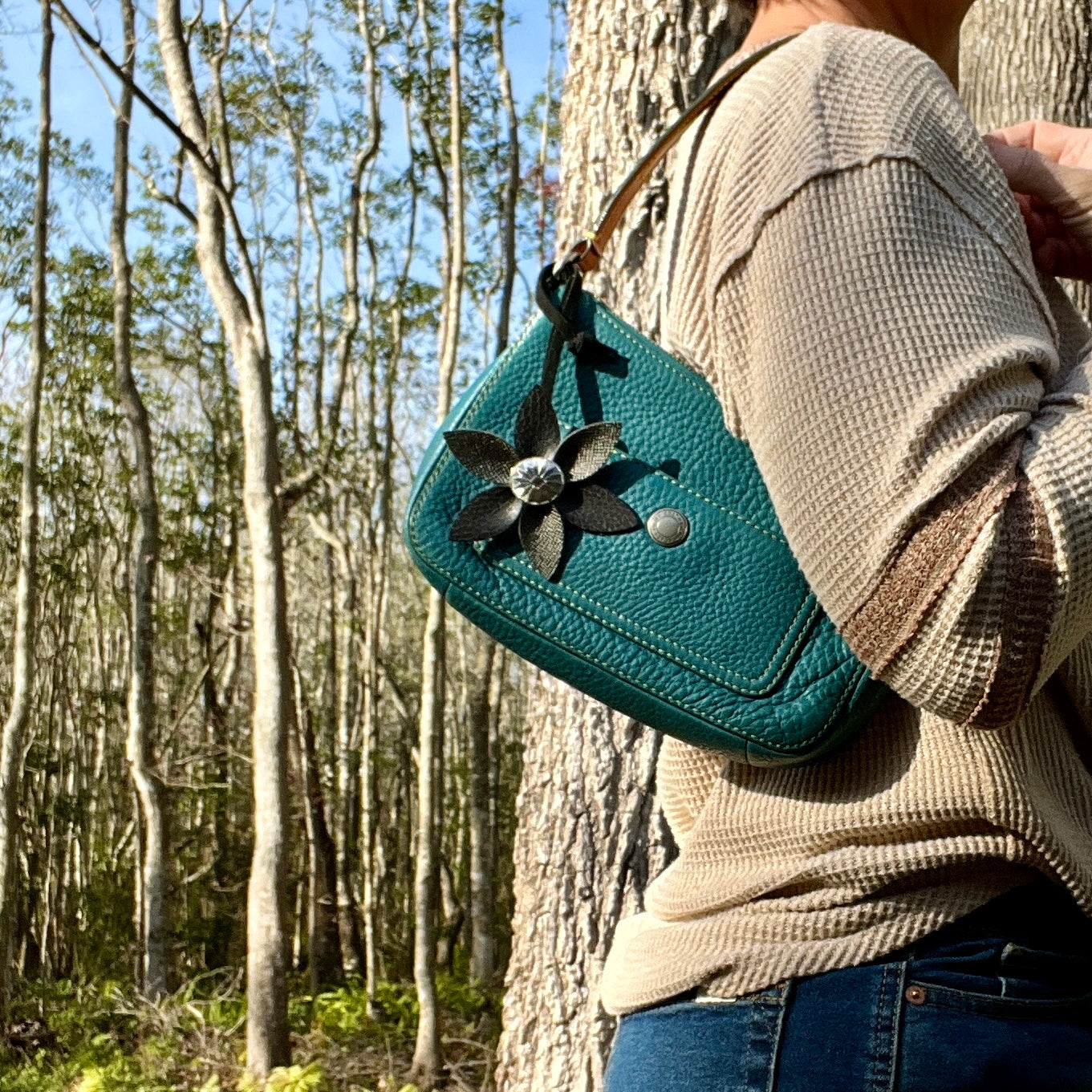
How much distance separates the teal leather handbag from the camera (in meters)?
0.87

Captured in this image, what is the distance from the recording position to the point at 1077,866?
31.2 inches

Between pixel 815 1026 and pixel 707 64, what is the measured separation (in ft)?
8.82

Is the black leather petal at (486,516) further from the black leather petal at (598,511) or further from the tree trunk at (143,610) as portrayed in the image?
the tree trunk at (143,610)

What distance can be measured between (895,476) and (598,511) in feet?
0.75

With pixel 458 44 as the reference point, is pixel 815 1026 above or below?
below

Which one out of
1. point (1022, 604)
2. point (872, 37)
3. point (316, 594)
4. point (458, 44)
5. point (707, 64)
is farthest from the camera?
point (316, 594)

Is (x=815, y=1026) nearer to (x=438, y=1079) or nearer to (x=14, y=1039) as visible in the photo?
(x=438, y=1079)

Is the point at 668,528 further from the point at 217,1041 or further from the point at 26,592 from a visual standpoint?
the point at 26,592

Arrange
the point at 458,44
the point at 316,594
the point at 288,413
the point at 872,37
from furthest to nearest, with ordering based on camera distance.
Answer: the point at 316,594, the point at 288,413, the point at 458,44, the point at 872,37

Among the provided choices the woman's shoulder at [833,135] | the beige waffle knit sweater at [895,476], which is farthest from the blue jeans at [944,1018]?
the woman's shoulder at [833,135]

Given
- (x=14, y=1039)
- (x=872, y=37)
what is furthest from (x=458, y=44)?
(x=872, y=37)

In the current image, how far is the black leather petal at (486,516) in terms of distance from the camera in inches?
35.4

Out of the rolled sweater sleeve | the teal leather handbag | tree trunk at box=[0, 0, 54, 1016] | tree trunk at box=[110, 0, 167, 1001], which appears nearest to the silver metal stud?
the teal leather handbag

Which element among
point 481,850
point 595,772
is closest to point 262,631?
point 595,772
